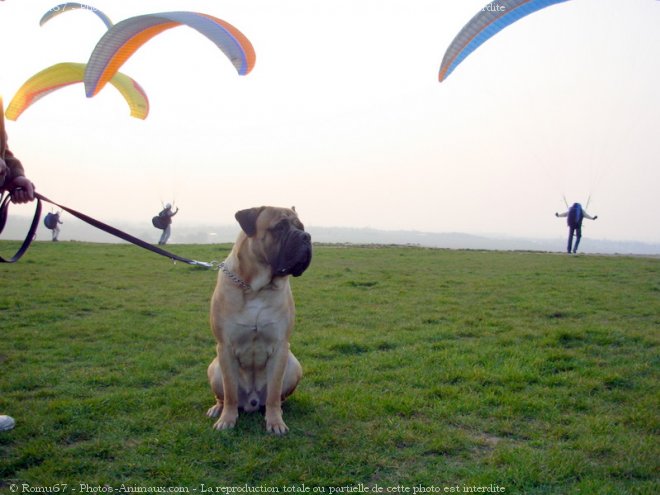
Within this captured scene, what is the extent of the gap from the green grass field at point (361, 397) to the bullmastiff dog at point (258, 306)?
0.34 metres

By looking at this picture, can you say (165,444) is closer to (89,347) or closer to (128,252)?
(89,347)

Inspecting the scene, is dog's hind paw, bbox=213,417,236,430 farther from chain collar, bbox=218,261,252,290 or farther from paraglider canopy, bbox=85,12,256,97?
paraglider canopy, bbox=85,12,256,97

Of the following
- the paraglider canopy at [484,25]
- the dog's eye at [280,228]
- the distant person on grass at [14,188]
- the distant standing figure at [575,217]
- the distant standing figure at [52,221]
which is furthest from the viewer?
the distant standing figure at [52,221]

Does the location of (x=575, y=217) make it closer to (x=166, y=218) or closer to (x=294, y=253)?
(x=166, y=218)

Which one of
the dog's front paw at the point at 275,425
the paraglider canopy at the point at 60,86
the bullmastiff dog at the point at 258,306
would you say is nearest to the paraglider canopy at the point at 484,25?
the bullmastiff dog at the point at 258,306

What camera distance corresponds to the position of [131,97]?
57.2 feet

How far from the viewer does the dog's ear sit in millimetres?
4609

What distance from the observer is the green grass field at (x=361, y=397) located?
12.6 ft

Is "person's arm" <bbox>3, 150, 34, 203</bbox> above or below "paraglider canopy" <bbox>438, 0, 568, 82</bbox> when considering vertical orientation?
below

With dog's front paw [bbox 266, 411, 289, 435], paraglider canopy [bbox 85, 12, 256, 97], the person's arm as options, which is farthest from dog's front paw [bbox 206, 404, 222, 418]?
paraglider canopy [bbox 85, 12, 256, 97]

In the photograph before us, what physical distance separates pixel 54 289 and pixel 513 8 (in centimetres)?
1090

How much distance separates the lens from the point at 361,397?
5363 millimetres

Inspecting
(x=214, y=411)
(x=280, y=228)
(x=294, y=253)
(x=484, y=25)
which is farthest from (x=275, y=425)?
(x=484, y=25)

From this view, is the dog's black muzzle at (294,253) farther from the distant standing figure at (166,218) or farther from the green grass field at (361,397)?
the distant standing figure at (166,218)
